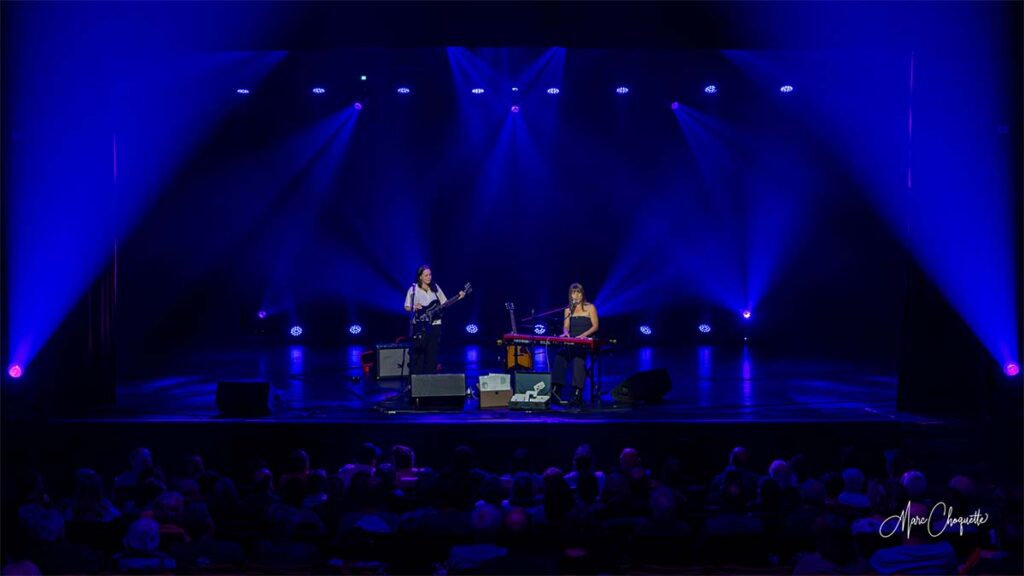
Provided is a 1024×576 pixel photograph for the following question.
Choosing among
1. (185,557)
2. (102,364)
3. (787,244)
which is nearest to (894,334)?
(787,244)

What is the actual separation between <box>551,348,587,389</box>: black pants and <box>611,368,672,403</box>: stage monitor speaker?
437 millimetres

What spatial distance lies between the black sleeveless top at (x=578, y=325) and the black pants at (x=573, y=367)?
22 cm

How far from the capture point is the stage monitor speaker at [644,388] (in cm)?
976

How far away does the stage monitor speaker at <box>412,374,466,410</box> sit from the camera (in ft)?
30.7

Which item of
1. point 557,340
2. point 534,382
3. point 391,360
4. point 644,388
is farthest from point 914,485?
point 391,360

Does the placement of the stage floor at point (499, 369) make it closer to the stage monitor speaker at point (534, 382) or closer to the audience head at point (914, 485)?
the stage monitor speaker at point (534, 382)

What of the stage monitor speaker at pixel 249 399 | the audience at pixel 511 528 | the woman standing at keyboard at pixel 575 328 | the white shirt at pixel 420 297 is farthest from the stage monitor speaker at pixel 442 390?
the audience at pixel 511 528

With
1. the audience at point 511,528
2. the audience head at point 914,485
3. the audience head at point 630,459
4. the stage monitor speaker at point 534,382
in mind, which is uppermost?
the stage monitor speaker at point 534,382

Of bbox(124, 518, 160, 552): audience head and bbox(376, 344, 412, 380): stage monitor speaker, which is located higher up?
bbox(376, 344, 412, 380): stage monitor speaker

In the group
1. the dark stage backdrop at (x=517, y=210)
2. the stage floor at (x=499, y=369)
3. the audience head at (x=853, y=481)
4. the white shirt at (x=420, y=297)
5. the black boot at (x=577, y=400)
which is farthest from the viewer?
the dark stage backdrop at (x=517, y=210)

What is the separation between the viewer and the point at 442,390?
941 cm

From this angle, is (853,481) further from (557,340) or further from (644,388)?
(557,340)

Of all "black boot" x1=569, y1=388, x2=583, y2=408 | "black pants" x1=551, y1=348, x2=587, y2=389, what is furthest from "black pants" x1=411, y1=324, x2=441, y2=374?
"black boot" x1=569, y1=388, x2=583, y2=408

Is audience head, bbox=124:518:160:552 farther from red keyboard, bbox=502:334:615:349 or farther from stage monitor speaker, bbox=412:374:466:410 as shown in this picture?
red keyboard, bbox=502:334:615:349
